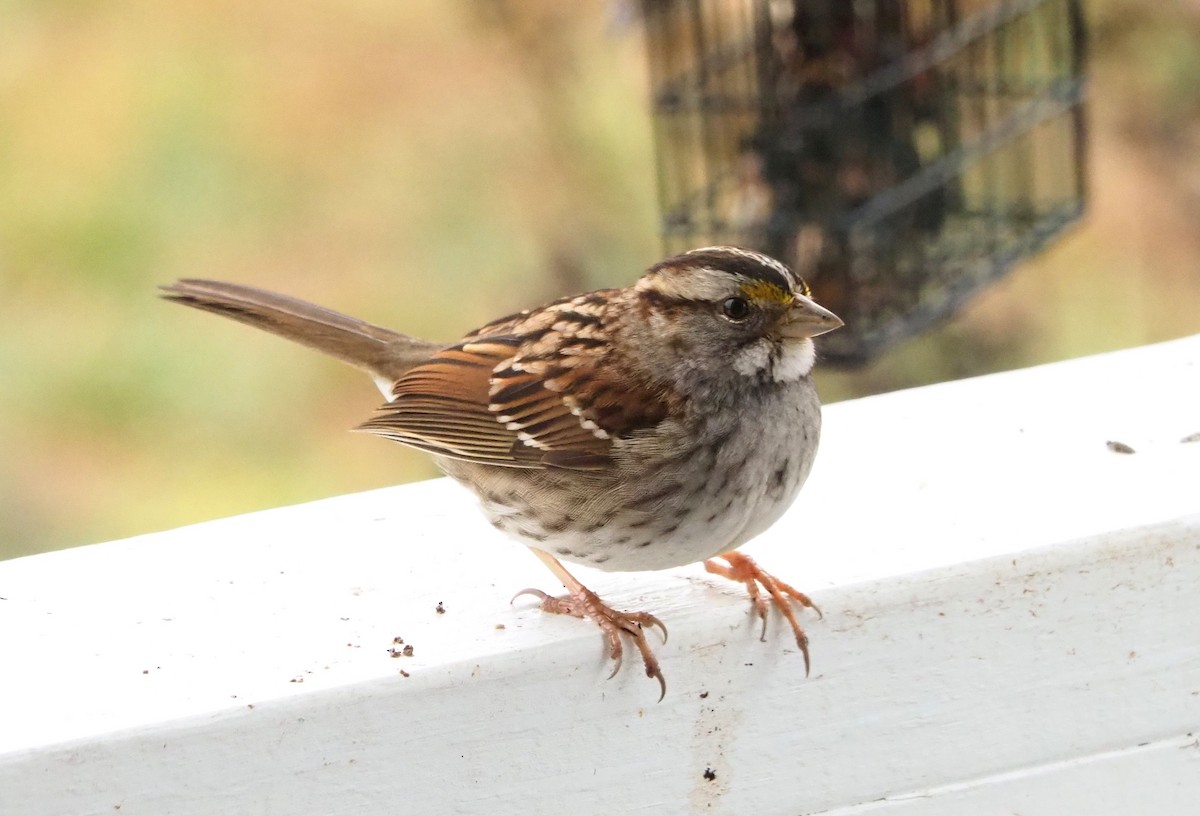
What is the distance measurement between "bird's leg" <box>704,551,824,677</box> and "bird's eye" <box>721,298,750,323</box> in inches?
→ 10.9

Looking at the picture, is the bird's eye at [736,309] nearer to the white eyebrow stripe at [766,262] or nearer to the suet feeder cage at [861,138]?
the white eyebrow stripe at [766,262]

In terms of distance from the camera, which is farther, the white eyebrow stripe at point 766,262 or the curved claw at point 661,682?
the white eyebrow stripe at point 766,262

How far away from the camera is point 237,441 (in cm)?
415

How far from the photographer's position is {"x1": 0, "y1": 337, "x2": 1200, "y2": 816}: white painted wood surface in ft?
4.74

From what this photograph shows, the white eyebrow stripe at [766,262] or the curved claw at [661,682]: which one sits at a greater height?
the white eyebrow stripe at [766,262]

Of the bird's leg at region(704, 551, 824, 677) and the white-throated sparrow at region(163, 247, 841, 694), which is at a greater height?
the white-throated sparrow at region(163, 247, 841, 694)

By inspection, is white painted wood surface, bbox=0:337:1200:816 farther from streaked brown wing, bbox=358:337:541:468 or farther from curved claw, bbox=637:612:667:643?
streaked brown wing, bbox=358:337:541:468

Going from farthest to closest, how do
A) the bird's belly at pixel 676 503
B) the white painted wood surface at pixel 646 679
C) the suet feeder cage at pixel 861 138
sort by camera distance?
the suet feeder cage at pixel 861 138 < the bird's belly at pixel 676 503 < the white painted wood surface at pixel 646 679

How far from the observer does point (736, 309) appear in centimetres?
190

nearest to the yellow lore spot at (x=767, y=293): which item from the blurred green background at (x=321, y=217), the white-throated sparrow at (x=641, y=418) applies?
the white-throated sparrow at (x=641, y=418)

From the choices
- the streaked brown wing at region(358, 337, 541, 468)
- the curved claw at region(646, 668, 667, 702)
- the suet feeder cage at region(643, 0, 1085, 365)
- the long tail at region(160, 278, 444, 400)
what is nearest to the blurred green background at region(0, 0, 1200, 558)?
the suet feeder cage at region(643, 0, 1085, 365)

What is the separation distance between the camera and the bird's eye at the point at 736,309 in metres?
1.89

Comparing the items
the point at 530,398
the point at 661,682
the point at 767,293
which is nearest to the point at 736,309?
the point at 767,293

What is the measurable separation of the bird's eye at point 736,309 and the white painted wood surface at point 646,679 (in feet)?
0.79
